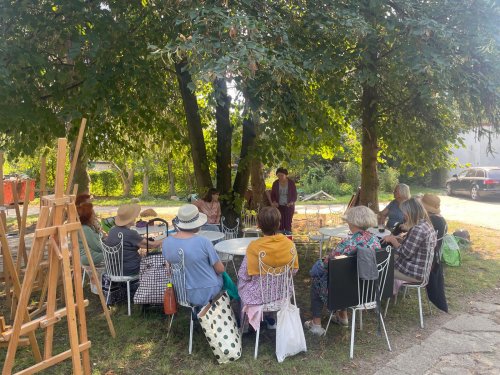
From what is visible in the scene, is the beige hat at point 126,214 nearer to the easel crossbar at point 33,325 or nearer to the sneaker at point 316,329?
the easel crossbar at point 33,325

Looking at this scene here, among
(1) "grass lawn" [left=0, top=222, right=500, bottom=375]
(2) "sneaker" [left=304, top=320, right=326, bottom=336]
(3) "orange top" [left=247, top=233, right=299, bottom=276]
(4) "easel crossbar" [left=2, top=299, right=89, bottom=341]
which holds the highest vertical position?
(3) "orange top" [left=247, top=233, right=299, bottom=276]

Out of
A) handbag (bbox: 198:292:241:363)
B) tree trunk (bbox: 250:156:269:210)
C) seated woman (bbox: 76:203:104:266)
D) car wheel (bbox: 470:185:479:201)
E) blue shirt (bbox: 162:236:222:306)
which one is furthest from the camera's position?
car wheel (bbox: 470:185:479:201)

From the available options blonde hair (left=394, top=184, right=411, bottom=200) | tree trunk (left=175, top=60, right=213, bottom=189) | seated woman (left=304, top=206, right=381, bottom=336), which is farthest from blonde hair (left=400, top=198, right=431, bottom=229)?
tree trunk (left=175, top=60, right=213, bottom=189)

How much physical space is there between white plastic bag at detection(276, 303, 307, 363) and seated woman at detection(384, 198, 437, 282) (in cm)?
143

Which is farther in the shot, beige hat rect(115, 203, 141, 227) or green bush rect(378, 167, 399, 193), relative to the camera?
green bush rect(378, 167, 399, 193)

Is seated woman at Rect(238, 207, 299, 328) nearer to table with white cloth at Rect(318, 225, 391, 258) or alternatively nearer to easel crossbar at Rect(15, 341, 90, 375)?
easel crossbar at Rect(15, 341, 90, 375)

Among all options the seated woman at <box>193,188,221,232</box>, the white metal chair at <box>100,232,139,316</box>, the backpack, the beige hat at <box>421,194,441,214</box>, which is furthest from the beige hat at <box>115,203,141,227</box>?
the backpack

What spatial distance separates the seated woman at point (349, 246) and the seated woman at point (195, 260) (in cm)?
100

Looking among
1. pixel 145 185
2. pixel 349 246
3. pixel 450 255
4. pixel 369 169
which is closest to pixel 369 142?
pixel 369 169

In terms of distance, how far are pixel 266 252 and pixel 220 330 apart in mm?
779

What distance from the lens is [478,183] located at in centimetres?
1742

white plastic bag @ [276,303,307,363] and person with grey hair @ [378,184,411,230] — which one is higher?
person with grey hair @ [378,184,411,230]

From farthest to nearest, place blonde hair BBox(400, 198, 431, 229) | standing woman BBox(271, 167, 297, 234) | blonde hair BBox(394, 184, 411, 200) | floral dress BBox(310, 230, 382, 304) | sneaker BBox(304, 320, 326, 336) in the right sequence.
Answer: standing woman BBox(271, 167, 297, 234)
blonde hair BBox(394, 184, 411, 200)
blonde hair BBox(400, 198, 431, 229)
sneaker BBox(304, 320, 326, 336)
floral dress BBox(310, 230, 382, 304)

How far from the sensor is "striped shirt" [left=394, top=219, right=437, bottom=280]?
4402 mm
